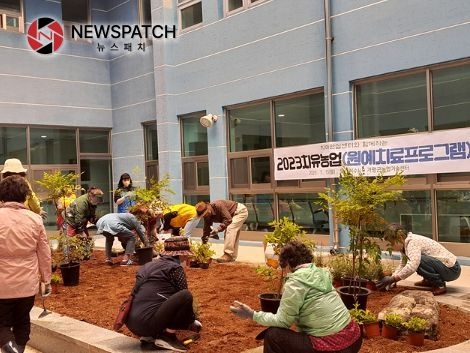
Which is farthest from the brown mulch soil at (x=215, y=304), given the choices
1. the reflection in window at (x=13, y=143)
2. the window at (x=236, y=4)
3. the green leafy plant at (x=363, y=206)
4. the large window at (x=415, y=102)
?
the reflection in window at (x=13, y=143)

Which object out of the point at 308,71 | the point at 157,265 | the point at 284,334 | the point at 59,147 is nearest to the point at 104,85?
the point at 59,147

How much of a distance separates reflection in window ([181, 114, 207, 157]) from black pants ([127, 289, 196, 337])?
354 inches

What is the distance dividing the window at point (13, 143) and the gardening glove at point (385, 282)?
11.4 m

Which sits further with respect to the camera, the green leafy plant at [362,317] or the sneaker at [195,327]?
the sneaker at [195,327]

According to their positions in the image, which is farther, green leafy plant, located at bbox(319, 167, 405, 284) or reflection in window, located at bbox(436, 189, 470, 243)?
reflection in window, located at bbox(436, 189, 470, 243)

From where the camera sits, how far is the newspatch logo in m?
14.8

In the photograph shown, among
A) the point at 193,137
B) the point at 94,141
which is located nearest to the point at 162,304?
the point at 193,137

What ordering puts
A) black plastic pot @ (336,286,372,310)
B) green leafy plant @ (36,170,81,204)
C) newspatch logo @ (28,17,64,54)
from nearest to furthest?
black plastic pot @ (336,286,372,310)
green leafy plant @ (36,170,81,204)
newspatch logo @ (28,17,64,54)

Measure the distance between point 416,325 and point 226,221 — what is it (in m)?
5.00

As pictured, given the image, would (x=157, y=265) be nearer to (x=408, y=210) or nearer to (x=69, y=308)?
(x=69, y=308)

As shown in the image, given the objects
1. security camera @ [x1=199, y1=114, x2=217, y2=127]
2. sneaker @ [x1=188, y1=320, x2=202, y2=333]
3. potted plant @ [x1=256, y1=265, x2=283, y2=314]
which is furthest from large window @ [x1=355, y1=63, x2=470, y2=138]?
sneaker @ [x1=188, y1=320, x2=202, y2=333]

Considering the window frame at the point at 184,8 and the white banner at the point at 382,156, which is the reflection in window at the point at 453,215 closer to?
the white banner at the point at 382,156

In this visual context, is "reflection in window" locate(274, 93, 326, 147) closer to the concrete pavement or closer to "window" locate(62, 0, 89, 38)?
the concrete pavement

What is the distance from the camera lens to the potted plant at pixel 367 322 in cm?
472
